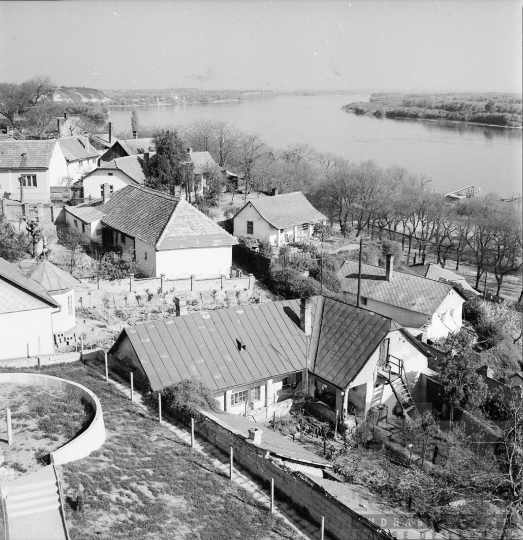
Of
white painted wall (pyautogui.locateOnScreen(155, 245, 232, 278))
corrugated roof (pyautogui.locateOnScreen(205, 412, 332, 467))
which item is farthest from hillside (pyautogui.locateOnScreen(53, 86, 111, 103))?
corrugated roof (pyautogui.locateOnScreen(205, 412, 332, 467))

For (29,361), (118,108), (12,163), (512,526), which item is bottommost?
(512,526)

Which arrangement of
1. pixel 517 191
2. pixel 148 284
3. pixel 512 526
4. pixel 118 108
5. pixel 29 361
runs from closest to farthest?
pixel 512 526
pixel 29 361
pixel 148 284
pixel 517 191
pixel 118 108

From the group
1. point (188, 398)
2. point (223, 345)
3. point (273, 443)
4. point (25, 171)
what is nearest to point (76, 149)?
point (25, 171)

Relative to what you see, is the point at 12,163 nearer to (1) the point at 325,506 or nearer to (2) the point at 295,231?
(2) the point at 295,231

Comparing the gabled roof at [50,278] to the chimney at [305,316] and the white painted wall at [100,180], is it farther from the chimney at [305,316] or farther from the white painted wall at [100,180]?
the white painted wall at [100,180]

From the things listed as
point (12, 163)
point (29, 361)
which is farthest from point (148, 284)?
point (12, 163)

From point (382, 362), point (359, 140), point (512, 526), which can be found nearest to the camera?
point (512, 526)

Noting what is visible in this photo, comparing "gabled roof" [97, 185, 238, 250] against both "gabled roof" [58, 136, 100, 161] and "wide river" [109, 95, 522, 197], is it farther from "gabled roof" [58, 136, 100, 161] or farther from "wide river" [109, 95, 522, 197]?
"wide river" [109, 95, 522, 197]
